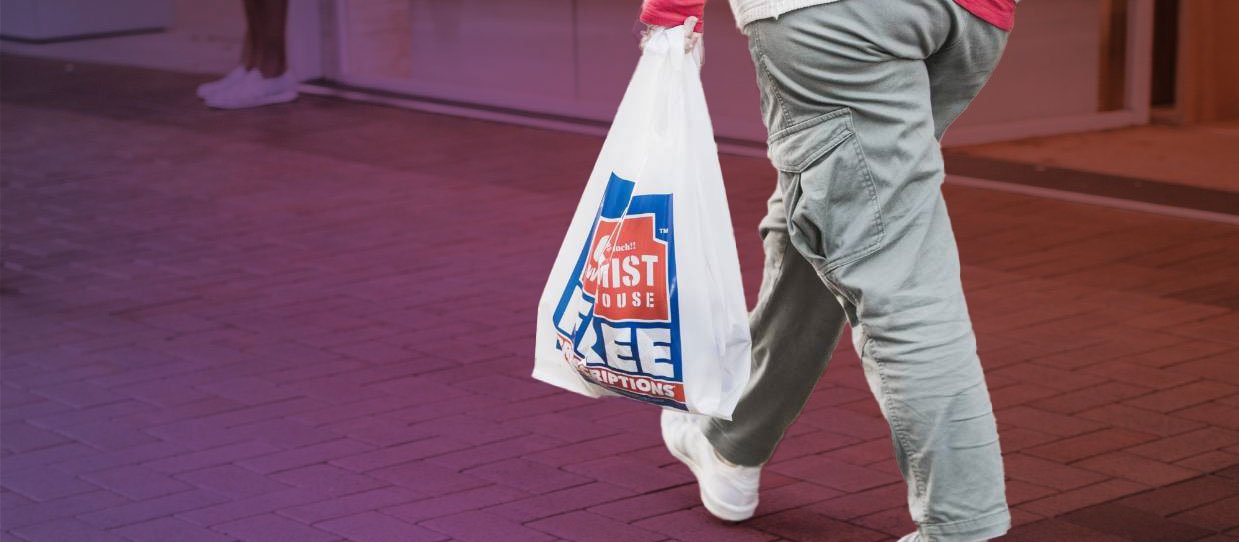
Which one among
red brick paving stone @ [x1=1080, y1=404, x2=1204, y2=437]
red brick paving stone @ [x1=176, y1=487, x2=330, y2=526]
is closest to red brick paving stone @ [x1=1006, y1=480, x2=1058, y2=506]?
red brick paving stone @ [x1=1080, y1=404, x2=1204, y2=437]

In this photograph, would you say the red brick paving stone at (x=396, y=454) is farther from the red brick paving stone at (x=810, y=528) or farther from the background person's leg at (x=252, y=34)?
the background person's leg at (x=252, y=34)

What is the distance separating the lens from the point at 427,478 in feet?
13.4

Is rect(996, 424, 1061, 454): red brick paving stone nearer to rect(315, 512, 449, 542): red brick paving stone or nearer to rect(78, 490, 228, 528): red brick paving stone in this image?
rect(315, 512, 449, 542): red brick paving stone

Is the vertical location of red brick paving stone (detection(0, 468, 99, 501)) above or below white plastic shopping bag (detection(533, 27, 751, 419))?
below

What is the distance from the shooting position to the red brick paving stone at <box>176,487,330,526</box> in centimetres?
385

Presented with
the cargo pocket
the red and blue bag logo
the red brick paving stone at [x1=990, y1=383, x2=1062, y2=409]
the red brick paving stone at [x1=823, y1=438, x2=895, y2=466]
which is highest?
the cargo pocket

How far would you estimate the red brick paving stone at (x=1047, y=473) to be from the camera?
12.8 ft

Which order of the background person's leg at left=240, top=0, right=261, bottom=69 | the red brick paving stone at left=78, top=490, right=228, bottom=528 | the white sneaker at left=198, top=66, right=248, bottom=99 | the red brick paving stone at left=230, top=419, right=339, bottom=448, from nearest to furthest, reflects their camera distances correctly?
1. the red brick paving stone at left=78, top=490, right=228, bottom=528
2. the red brick paving stone at left=230, top=419, right=339, bottom=448
3. the white sneaker at left=198, top=66, right=248, bottom=99
4. the background person's leg at left=240, top=0, right=261, bottom=69

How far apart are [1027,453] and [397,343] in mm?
2131

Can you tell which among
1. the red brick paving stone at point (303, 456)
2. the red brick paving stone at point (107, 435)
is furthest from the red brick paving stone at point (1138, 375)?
the red brick paving stone at point (107, 435)

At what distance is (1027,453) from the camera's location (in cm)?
414

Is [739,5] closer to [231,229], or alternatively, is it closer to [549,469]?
[549,469]

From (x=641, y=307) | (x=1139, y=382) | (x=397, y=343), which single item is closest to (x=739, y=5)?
(x=641, y=307)

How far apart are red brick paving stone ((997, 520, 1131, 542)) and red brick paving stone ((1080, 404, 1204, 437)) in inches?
29.4
